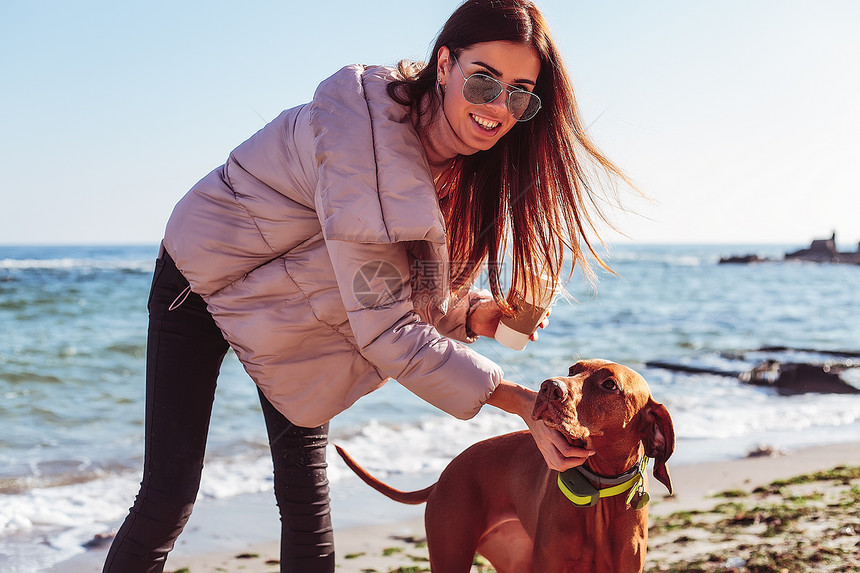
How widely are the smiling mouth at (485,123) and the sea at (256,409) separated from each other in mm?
708

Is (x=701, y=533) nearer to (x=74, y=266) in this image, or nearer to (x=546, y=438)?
(x=546, y=438)

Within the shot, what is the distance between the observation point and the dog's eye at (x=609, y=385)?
2285mm

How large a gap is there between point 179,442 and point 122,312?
1320cm

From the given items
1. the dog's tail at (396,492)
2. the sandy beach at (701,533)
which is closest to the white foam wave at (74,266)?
the sandy beach at (701,533)

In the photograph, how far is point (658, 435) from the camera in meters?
2.31

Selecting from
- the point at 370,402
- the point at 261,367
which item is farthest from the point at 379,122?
the point at 370,402

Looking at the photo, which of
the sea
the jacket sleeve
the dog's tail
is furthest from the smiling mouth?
the dog's tail

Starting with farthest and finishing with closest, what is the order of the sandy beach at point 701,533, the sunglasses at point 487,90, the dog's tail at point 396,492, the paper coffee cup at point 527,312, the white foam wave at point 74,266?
the white foam wave at point 74,266 < the sandy beach at point 701,533 < the dog's tail at point 396,492 < the paper coffee cup at point 527,312 < the sunglasses at point 487,90

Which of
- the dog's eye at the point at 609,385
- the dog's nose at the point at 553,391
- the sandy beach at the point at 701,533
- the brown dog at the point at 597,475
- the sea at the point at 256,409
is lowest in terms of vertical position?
the sea at the point at 256,409

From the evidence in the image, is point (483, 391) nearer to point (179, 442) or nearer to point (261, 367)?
point (261, 367)

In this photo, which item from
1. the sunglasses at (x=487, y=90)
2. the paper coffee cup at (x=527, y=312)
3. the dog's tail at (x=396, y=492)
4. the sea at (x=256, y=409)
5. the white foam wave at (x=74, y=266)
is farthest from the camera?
the white foam wave at (x=74, y=266)

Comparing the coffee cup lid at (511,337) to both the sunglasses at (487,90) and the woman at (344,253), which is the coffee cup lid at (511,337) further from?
→ the sunglasses at (487,90)

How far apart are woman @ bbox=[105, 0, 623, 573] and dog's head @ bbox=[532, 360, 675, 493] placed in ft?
0.59

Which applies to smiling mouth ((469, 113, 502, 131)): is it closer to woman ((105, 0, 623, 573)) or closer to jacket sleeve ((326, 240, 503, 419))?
woman ((105, 0, 623, 573))
